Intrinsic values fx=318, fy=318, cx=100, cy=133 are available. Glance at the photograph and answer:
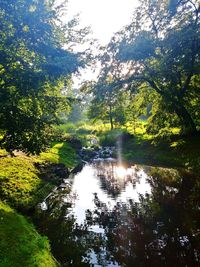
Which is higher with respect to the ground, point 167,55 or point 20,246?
point 167,55

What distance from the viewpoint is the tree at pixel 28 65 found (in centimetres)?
1973

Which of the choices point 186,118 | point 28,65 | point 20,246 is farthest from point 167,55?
point 20,246

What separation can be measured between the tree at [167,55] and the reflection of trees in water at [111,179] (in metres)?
10.1

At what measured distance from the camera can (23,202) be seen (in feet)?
67.5

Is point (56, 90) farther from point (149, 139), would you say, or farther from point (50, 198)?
point (149, 139)

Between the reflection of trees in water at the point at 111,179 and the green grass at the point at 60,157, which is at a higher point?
the green grass at the point at 60,157

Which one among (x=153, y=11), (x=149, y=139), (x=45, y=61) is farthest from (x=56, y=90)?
(x=149, y=139)

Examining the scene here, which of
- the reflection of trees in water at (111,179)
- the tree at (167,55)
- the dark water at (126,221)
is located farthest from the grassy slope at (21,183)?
the tree at (167,55)

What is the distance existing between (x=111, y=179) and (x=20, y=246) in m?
20.3

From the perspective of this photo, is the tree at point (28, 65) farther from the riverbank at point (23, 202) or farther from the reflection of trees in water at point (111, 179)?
the reflection of trees in water at point (111, 179)

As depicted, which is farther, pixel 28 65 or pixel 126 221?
pixel 28 65

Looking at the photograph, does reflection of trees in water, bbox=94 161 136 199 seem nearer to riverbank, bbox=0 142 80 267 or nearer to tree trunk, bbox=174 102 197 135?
riverbank, bbox=0 142 80 267

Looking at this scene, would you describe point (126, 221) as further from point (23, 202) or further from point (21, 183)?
point (21, 183)

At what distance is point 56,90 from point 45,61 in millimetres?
4909
